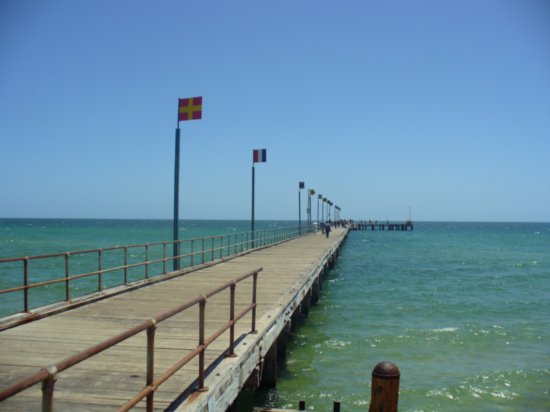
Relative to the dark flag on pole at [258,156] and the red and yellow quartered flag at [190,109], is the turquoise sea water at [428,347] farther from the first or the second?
the dark flag on pole at [258,156]

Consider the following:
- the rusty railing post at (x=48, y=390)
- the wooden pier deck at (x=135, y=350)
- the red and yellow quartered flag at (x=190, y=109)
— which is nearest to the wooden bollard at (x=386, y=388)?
the wooden pier deck at (x=135, y=350)

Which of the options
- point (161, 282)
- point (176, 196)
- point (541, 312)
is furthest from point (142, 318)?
point (541, 312)

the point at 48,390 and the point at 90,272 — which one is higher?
the point at 48,390

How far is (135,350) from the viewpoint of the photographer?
6.71m

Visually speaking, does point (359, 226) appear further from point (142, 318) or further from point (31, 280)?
point (142, 318)

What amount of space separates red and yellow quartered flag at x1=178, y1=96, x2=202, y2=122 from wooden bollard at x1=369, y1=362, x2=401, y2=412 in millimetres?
13138

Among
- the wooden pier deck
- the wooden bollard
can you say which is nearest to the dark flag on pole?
the wooden pier deck

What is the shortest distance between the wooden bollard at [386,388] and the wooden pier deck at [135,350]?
1.60 meters

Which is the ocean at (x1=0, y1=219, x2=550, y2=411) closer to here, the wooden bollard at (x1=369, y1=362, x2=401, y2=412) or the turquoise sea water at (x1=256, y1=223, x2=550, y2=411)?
the turquoise sea water at (x1=256, y1=223, x2=550, y2=411)

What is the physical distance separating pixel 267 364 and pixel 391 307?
10.7 meters

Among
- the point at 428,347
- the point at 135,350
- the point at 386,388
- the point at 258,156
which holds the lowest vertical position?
the point at 428,347

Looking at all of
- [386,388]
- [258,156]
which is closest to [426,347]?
[386,388]

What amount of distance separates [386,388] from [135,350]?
11.1ft

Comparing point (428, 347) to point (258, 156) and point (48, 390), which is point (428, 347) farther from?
point (258, 156)
